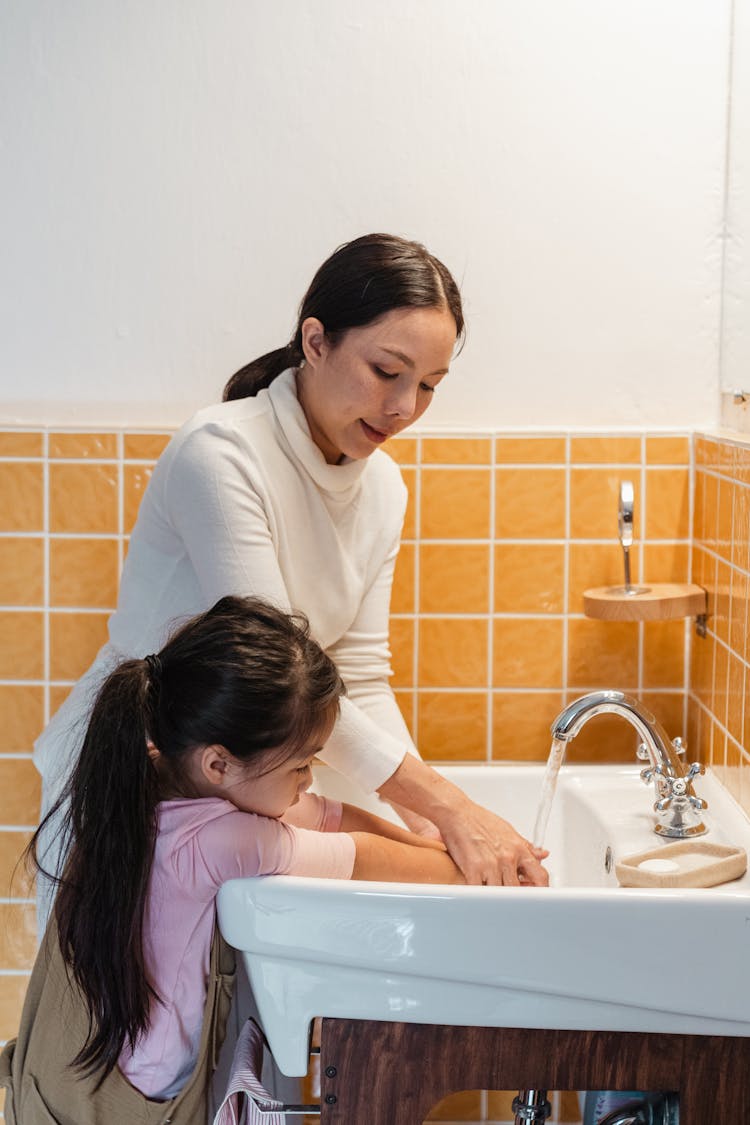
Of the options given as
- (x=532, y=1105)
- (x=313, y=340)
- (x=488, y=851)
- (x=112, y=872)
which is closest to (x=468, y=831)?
(x=488, y=851)

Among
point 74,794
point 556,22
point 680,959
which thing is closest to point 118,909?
point 74,794

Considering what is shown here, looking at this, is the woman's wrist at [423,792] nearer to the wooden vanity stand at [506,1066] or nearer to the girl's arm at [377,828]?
the girl's arm at [377,828]

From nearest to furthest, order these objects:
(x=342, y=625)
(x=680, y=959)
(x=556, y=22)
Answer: (x=680, y=959) → (x=342, y=625) → (x=556, y=22)

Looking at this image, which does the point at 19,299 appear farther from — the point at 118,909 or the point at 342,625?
the point at 118,909

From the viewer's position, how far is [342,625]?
Result: 1.88m

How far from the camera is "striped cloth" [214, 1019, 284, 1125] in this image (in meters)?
1.37

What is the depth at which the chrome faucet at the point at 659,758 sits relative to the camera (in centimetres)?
162

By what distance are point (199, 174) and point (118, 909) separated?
1.22 metres

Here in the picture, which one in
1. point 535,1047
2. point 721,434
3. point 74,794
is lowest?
point 535,1047

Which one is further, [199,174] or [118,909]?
[199,174]

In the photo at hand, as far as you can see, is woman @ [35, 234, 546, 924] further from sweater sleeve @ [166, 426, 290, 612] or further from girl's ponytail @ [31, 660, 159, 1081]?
girl's ponytail @ [31, 660, 159, 1081]

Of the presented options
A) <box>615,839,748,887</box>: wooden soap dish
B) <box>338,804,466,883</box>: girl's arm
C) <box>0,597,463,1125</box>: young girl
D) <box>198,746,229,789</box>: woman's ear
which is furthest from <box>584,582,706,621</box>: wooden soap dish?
<box>198,746,229,789</box>: woman's ear

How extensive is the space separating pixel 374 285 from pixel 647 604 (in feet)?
2.21

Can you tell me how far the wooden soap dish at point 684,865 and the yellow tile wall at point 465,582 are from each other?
53 cm
